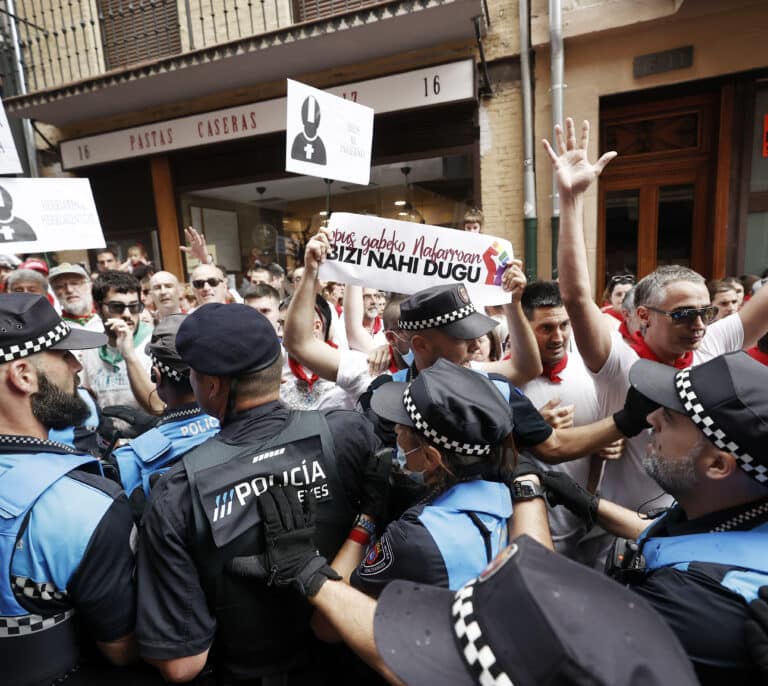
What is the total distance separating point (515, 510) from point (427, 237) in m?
1.54

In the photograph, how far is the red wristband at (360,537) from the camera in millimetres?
1521

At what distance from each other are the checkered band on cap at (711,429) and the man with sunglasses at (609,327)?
0.81 metres

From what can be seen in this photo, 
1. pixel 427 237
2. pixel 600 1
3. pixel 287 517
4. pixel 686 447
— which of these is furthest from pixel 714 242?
pixel 287 517

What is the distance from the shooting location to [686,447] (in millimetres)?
1237

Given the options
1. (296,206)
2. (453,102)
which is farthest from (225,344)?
(296,206)

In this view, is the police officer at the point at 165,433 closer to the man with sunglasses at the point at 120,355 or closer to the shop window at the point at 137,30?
the man with sunglasses at the point at 120,355

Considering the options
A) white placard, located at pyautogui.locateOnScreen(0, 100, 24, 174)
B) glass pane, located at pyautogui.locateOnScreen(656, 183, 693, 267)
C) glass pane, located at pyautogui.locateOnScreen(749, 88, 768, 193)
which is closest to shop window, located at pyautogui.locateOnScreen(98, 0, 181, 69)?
white placard, located at pyautogui.locateOnScreen(0, 100, 24, 174)

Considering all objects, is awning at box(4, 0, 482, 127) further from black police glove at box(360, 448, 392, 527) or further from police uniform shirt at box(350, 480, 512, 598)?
police uniform shirt at box(350, 480, 512, 598)

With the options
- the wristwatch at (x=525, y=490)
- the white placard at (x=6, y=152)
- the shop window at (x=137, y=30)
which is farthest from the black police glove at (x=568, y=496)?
the shop window at (x=137, y=30)

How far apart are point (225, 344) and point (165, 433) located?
0.54 metres

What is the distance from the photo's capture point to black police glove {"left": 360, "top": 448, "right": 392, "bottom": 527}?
1549 millimetres

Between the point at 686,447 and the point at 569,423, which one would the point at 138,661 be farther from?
the point at 569,423

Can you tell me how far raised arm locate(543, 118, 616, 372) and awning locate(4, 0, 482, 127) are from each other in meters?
4.54

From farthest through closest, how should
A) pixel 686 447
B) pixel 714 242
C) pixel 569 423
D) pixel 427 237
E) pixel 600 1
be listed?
→ pixel 714 242 < pixel 600 1 < pixel 427 237 < pixel 569 423 < pixel 686 447
